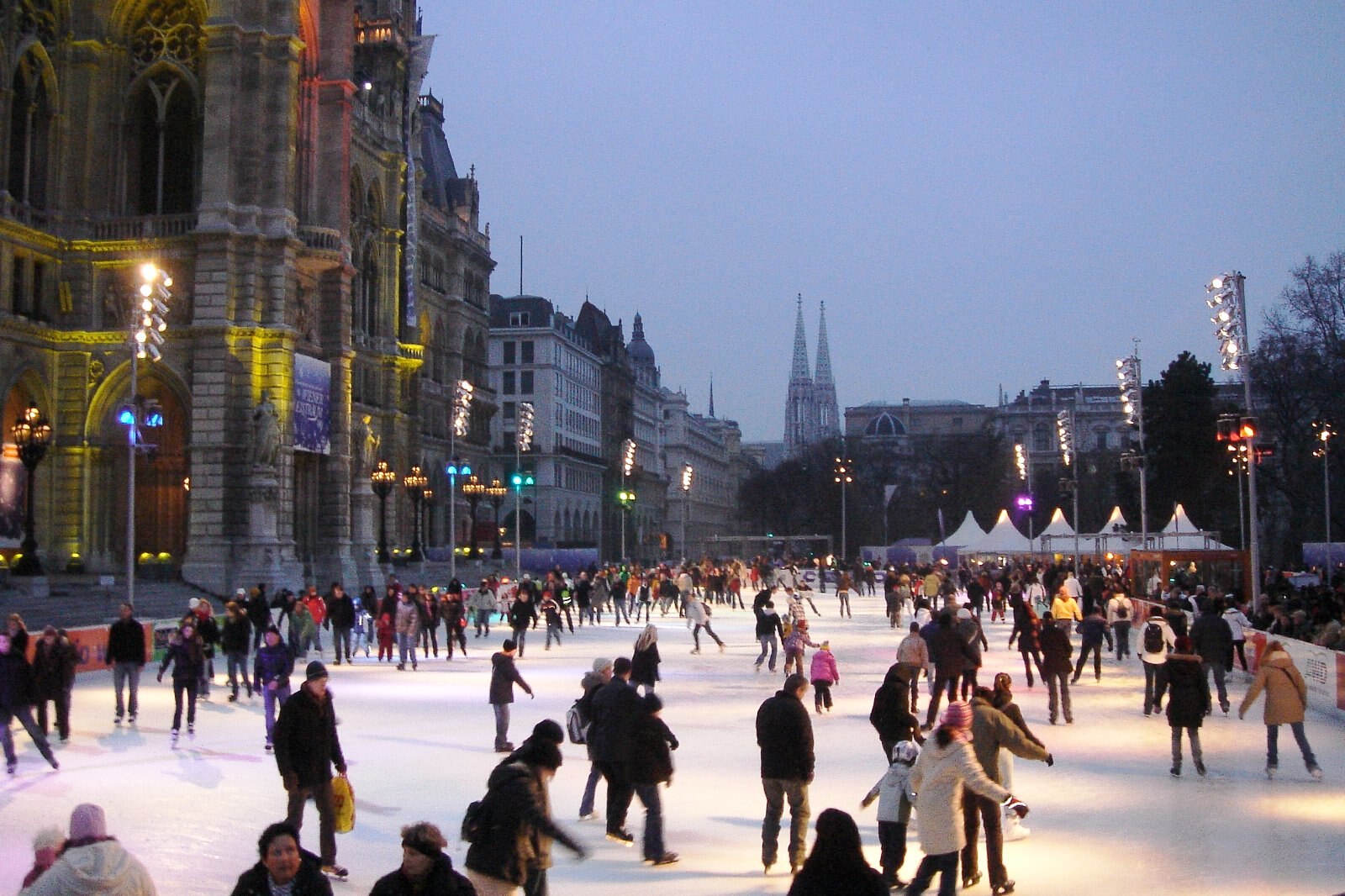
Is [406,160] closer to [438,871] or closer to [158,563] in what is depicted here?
[158,563]

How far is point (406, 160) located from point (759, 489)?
70438 mm

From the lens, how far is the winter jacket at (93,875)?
17.9 ft

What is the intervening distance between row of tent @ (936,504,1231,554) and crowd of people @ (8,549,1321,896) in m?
17.5

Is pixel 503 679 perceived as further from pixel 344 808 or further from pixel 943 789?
pixel 943 789

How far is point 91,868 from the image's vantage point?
548cm

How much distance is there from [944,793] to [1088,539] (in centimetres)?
4902

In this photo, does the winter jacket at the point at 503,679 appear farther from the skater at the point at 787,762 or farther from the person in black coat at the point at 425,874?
the person in black coat at the point at 425,874

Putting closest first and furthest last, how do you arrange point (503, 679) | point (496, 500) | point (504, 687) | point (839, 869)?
1. point (839, 869)
2. point (503, 679)
3. point (504, 687)
4. point (496, 500)

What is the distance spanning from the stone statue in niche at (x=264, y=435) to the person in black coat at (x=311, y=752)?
29675mm

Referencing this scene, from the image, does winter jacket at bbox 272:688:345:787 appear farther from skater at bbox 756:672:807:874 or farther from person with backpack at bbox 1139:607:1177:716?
person with backpack at bbox 1139:607:1177:716

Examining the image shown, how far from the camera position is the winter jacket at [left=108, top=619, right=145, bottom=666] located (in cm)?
1822

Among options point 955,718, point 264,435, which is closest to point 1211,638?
point 955,718

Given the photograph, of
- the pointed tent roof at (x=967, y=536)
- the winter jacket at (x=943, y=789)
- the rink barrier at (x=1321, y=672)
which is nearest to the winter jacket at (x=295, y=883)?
the winter jacket at (x=943, y=789)

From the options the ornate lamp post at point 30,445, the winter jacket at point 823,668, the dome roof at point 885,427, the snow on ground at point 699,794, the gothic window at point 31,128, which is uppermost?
the dome roof at point 885,427
